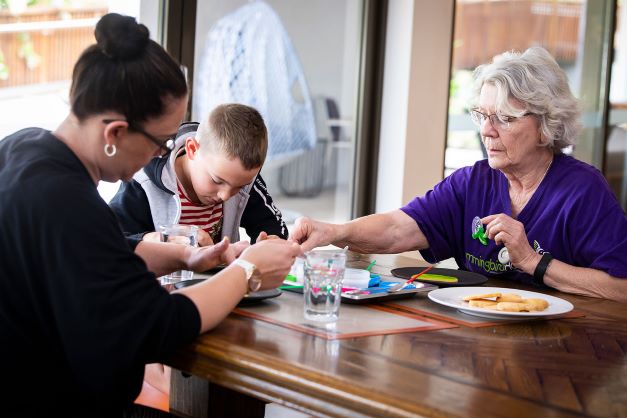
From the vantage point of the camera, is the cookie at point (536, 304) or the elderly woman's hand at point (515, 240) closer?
the cookie at point (536, 304)

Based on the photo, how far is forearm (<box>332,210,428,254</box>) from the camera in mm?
2518

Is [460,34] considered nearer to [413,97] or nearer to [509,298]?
[413,97]

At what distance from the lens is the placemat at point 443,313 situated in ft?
5.41

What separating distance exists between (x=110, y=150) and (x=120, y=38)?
0.18 m

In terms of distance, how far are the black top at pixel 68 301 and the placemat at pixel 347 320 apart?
9.5 inches

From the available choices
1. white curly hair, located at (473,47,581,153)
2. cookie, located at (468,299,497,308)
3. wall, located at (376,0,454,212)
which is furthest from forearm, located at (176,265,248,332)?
wall, located at (376,0,454,212)

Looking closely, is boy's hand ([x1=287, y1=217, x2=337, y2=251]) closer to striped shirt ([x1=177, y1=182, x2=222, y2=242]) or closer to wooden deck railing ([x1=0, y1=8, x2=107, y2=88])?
striped shirt ([x1=177, y1=182, x2=222, y2=242])

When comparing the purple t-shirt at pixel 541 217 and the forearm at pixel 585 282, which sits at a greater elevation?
the purple t-shirt at pixel 541 217

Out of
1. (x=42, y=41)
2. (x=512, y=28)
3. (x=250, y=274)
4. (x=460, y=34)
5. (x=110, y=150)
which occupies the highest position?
(x=512, y=28)

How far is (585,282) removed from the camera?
2.07 metres

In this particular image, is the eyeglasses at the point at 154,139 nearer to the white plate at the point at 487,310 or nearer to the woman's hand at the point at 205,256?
the woman's hand at the point at 205,256

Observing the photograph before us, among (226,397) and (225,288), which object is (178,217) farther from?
(225,288)

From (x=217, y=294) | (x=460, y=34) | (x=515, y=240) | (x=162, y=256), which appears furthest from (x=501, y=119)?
(x=460, y=34)

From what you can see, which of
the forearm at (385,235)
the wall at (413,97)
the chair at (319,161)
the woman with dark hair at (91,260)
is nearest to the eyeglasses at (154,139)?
the woman with dark hair at (91,260)
